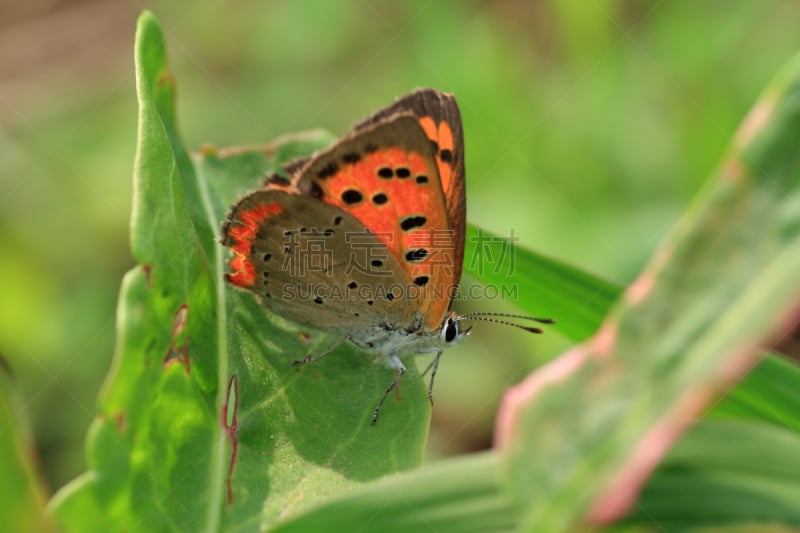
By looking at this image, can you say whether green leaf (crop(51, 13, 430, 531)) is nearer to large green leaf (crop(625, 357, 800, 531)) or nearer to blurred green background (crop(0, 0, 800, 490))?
large green leaf (crop(625, 357, 800, 531))

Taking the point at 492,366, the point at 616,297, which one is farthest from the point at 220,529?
the point at 492,366

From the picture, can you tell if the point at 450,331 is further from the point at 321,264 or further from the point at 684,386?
the point at 684,386

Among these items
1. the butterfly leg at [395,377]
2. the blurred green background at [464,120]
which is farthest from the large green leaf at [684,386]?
the blurred green background at [464,120]

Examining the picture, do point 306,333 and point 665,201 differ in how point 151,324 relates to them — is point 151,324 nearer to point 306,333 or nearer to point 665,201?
point 306,333

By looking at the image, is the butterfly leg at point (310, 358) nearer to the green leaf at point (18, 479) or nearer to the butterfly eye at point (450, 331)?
the butterfly eye at point (450, 331)

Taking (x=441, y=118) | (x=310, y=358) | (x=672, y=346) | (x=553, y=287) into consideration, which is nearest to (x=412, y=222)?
(x=441, y=118)

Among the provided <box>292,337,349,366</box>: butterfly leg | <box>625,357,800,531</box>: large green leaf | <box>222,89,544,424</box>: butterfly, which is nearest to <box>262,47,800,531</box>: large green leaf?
<box>625,357,800,531</box>: large green leaf
